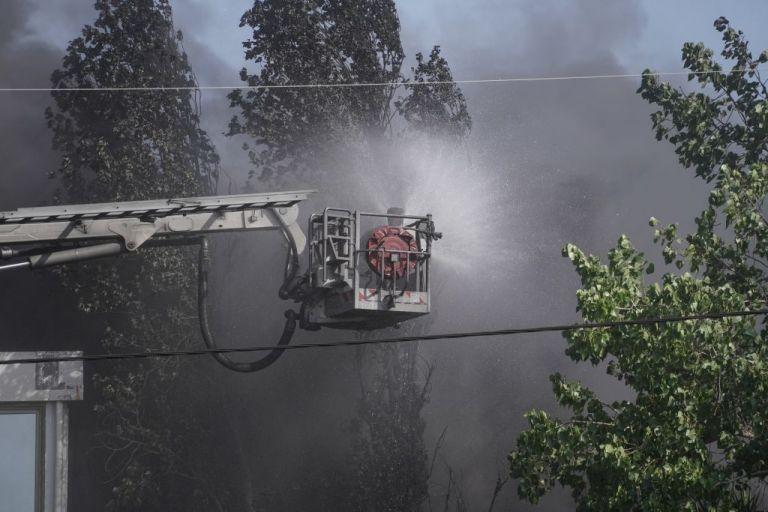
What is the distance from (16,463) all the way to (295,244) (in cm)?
697

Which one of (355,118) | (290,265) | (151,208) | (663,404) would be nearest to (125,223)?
(151,208)

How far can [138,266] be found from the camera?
87.7 ft

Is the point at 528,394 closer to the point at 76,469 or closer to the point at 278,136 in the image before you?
the point at 278,136

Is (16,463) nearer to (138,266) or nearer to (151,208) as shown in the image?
(151,208)

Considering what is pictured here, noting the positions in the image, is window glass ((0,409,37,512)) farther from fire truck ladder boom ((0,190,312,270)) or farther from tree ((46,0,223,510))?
tree ((46,0,223,510))

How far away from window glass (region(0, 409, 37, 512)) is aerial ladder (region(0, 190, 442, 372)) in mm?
4327

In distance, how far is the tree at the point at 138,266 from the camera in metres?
26.5

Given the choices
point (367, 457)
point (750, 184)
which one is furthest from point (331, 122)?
point (750, 184)

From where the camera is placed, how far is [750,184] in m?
16.9

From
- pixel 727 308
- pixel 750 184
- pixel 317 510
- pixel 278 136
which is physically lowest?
pixel 317 510

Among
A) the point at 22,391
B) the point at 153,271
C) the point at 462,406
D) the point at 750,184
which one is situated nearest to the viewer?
the point at 750,184

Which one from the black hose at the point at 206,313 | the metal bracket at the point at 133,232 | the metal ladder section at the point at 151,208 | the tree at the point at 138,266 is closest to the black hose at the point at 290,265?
the black hose at the point at 206,313

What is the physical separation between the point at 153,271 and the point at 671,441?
1586cm

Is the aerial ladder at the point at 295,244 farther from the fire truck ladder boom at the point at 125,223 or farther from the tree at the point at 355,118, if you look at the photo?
the tree at the point at 355,118
